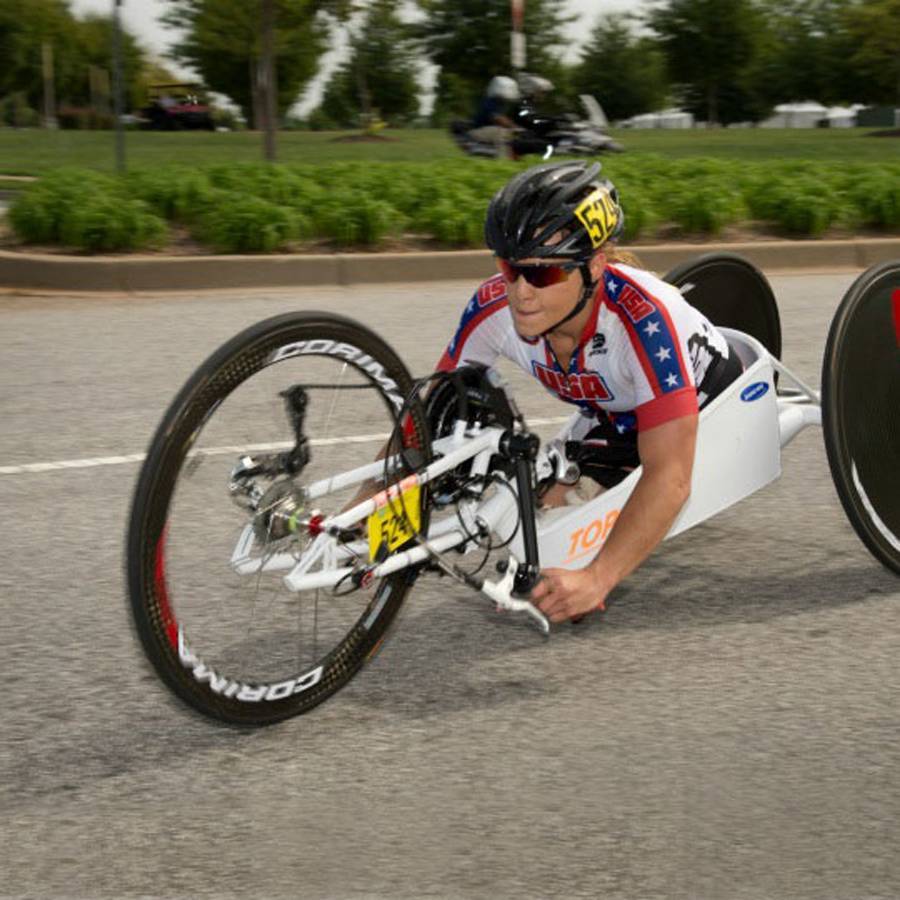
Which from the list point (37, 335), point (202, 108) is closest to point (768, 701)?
point (37, 335)

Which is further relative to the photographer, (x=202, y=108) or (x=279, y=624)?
(x=202, y=108)

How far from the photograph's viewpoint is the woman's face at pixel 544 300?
386cm

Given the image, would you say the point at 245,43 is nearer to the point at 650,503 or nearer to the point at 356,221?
the point at 356,221

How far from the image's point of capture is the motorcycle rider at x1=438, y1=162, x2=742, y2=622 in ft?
12.4

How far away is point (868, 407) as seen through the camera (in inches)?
181

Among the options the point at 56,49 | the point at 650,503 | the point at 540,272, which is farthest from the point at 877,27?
the point at 56,49

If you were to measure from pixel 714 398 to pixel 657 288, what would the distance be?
18.5 inches

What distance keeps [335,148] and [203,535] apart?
35.1 metres

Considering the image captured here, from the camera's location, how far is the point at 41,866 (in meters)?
3.08

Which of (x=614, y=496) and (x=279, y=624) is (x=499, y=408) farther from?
(x=279, y=624)

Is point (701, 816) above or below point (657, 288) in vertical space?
below

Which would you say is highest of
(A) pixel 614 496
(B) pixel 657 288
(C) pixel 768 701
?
(B) pixel 657 288

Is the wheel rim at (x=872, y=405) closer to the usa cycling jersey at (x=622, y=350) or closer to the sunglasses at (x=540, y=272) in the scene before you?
the usa cycling jersey at (x=622, y=350)

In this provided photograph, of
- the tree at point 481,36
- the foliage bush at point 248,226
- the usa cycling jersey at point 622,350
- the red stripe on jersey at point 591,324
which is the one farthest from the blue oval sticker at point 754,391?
the tree at point 481,36
